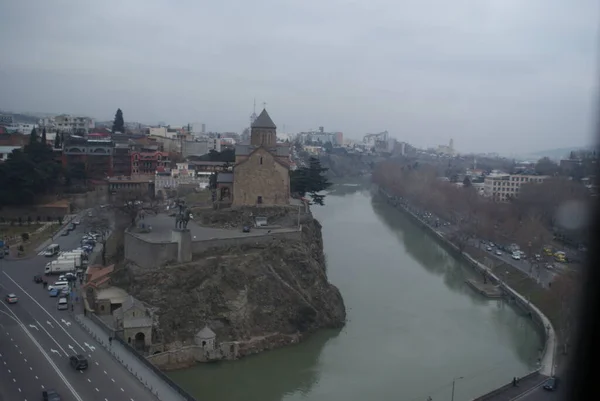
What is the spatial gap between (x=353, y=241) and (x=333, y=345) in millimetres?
7780

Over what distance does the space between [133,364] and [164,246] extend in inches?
95.2

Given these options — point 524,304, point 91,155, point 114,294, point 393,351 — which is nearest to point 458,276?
point 524,304

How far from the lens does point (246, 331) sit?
26.2ft

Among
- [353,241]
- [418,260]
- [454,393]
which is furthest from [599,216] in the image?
[353,241]

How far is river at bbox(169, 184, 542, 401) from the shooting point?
6.94 meters

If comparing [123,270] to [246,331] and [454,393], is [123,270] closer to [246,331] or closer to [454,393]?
[246,331]

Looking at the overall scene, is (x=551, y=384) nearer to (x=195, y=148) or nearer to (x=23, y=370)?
(x=23, y=370)

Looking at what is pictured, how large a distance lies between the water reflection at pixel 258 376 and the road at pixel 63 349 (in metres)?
1.02

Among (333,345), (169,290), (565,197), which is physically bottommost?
(333,345)

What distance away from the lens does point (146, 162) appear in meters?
19.0

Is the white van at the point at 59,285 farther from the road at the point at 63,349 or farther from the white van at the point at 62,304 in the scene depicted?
the white van at the point at 62,304

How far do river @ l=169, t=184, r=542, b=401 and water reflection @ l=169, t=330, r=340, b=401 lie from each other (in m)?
0.01

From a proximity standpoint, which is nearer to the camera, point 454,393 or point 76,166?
point 454,393

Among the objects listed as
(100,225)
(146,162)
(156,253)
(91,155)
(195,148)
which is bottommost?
(100,225)
